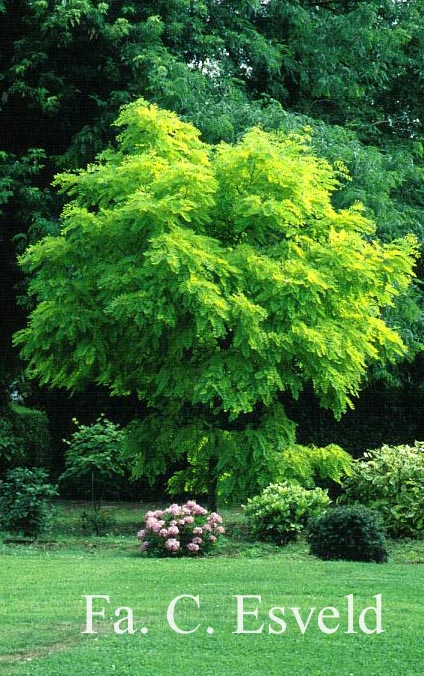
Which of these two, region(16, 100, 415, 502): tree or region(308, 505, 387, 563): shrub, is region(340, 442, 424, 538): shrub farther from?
region(308, 505, 387, 563): shrub

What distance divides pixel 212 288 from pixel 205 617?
210 inches

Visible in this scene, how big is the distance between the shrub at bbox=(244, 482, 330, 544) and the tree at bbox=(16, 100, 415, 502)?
2.20 feet

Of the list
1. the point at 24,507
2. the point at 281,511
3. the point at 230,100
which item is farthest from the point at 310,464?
the point at 230,100

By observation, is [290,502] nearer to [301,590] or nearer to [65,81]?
[301,590]

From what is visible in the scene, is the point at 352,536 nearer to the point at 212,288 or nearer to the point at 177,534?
the point at 177,534

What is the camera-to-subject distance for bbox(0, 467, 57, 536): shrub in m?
14.4

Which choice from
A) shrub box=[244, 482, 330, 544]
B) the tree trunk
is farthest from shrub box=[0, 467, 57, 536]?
shrub box=[244, 482, 330, 544]

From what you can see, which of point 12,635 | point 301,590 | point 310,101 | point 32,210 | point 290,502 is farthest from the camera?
point 310,101

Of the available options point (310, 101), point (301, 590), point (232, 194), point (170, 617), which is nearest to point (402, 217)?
point (310, 101)

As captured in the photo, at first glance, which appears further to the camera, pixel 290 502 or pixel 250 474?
pixel 250 474

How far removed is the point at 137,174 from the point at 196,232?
1030mm

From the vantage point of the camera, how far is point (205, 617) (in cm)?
852

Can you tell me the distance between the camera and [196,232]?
14172 mm

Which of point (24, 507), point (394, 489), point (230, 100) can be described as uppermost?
point (230, 100)
